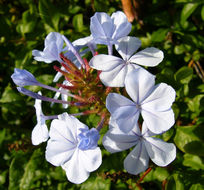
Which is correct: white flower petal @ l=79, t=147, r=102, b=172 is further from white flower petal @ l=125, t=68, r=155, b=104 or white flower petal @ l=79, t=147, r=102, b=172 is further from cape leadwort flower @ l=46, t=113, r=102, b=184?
white flower petal @ l=125, t=68, r=155, b=104

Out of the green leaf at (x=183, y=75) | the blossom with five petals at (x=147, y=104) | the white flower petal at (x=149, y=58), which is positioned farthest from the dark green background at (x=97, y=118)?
the blossom with five petals at (x=147, y=104)

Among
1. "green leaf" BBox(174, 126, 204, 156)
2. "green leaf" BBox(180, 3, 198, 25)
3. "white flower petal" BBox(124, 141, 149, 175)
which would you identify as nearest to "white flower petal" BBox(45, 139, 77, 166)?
"white flower petal" BBox(124, 141, 149, 175)

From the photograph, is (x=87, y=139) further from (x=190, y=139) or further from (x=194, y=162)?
(x=194, y=162)

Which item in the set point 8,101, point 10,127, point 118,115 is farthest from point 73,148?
point 10,127

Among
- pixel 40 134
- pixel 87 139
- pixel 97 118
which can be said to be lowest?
pixel 97 118

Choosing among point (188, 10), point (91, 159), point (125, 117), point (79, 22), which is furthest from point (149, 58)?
point (79, 22)

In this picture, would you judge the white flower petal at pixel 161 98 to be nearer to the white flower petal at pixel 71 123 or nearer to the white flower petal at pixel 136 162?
the white flower petal at pixel 136 162
